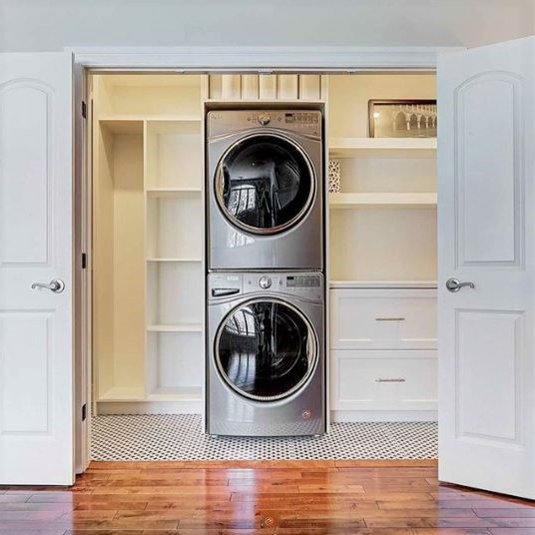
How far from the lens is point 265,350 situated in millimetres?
2561

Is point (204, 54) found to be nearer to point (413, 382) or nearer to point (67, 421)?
point (67, 421)

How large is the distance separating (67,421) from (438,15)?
2622 mm

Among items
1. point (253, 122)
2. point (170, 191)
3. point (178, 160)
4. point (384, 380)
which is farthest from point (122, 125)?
point (384, 380)

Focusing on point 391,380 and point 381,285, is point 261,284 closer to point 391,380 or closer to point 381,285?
point 381,285

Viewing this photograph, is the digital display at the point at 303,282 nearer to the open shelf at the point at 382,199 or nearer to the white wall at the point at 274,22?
the open shelf at the point at 382,199

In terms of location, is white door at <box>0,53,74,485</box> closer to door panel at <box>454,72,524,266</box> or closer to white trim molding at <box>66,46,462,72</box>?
white trim molding at <box>66,46,462,72</box>

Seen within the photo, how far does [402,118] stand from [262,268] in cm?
165

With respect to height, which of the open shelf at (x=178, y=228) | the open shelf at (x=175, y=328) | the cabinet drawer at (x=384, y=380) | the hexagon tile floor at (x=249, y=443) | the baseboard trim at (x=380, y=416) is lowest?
the hexagon tile floor at (x=249, y=443)

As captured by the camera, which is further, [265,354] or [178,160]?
[178,160]

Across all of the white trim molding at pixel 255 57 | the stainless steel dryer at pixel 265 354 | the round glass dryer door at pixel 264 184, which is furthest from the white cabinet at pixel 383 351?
the white trim molding at pixel 255 57

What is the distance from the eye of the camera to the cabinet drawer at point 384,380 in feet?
9.34

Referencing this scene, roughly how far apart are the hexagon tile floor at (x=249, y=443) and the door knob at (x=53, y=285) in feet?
3.16

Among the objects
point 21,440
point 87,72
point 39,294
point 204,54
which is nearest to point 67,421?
point 21,440

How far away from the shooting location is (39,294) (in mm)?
2000
